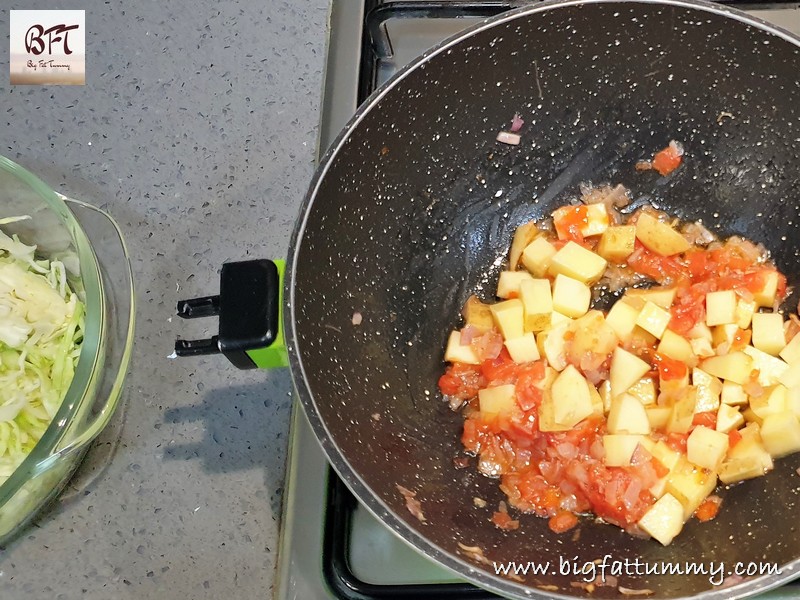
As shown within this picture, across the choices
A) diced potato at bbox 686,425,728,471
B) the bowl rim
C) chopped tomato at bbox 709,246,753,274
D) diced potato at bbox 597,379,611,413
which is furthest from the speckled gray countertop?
chopped tomato at bbox 709,246,753,274

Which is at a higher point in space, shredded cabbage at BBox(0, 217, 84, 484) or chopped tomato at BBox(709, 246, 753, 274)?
chopped tomato at BBox(709, 246, 753, 274)

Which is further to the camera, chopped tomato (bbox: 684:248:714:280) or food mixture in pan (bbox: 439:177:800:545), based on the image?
chopped tomato (bbox: 684:248:714:280)

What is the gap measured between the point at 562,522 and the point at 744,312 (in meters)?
0.43

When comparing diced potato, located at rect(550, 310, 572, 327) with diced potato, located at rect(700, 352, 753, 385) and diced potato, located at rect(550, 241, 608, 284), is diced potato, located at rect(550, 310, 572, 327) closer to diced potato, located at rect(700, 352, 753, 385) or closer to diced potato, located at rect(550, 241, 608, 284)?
diced potato, located at rect(550, 241, 608, 284)

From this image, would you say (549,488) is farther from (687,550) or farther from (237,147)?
(237,147)

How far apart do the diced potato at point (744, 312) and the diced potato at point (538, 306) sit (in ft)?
0.91

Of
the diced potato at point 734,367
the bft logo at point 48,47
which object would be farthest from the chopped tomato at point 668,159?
the bft logo at point 48,47

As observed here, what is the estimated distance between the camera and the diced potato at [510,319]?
1.01 meters

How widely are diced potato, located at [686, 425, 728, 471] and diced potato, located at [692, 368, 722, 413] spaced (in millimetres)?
42

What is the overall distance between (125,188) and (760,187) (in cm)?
106

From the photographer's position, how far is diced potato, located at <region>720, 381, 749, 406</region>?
94 cm

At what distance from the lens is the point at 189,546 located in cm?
92

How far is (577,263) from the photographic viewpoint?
1.05 m

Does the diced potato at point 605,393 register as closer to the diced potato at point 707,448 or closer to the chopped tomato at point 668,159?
the diced potato at point 707,448
